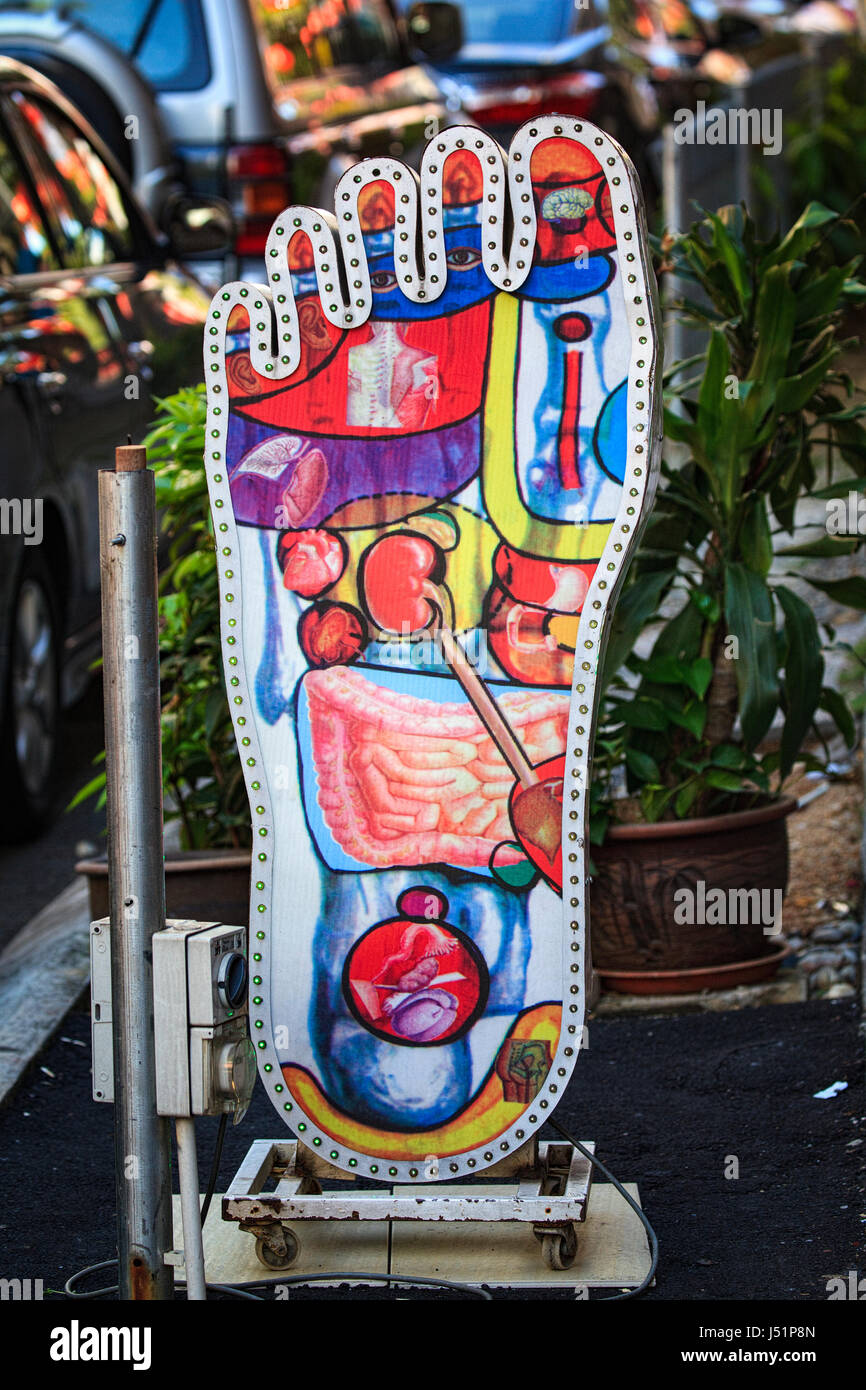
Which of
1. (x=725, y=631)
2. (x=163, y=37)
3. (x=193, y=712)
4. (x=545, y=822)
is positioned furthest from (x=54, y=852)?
(x=163, y=37)

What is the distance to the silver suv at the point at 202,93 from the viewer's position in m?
7.39

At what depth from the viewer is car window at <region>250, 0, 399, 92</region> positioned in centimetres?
799

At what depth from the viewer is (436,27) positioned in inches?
375

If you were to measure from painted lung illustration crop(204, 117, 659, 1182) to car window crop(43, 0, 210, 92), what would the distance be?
5.19 meters

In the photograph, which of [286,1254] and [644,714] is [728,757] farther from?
[286,1254]

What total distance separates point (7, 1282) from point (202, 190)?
577 centimetres

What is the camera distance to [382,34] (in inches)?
386

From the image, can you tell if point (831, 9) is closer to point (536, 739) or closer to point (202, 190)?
point (202, 190)

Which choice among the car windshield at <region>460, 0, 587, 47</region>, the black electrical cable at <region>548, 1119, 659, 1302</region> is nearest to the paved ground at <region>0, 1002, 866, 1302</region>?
the black electrical cable at <region>548, 1119, 659, 1302</region>

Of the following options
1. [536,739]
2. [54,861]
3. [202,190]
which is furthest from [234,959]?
[202,190]

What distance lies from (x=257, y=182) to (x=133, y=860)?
5740 mm

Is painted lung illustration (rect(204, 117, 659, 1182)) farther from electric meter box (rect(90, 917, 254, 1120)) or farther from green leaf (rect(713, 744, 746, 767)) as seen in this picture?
green leaf (rect(713, 744, 746, 767))

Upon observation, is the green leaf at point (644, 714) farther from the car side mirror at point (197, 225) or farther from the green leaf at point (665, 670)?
the car side mirror at point (197, 225)
